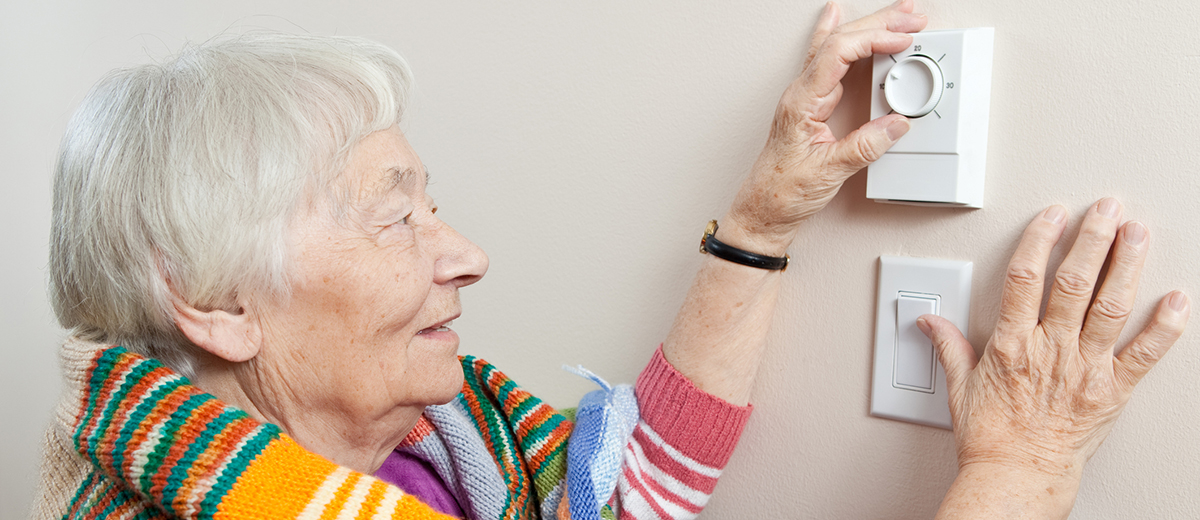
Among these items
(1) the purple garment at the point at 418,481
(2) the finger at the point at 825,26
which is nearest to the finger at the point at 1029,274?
(2) the finger at the point at 825,26

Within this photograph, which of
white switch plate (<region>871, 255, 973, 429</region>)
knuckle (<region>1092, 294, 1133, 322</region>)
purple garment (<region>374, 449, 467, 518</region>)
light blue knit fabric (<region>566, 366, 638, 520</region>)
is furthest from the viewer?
purple garment (<region>374, 449, 467, 518</region>)

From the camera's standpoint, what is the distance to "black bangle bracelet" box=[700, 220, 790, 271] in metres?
0.83

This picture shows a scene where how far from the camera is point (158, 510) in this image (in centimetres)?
75

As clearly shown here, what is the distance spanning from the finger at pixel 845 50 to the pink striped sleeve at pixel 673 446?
1.20 feet

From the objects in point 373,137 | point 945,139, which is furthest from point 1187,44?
point 373,137

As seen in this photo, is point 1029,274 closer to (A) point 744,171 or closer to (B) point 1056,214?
(B) point 1056,214

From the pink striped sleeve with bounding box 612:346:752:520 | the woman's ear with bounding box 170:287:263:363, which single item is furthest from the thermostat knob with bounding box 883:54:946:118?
the woman's ear with bounding box 170:287:263:363

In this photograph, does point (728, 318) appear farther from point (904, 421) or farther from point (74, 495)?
A: point (74, 495)

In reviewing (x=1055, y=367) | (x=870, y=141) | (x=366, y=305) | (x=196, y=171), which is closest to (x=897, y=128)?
(x=870, y=141)

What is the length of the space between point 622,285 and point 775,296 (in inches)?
8.5

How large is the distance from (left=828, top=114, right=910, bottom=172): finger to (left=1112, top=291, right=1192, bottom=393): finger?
0.27 m

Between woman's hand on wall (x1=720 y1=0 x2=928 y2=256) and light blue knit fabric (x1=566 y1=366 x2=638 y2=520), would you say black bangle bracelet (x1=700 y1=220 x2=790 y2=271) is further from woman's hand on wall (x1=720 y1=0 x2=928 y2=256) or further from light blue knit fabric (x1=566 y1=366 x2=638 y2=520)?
light blue knit fabric (x1=566 y1=366 x2=638 y2=520)

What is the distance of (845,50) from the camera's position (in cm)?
72

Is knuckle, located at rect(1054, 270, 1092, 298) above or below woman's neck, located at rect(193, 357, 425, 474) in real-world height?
above
